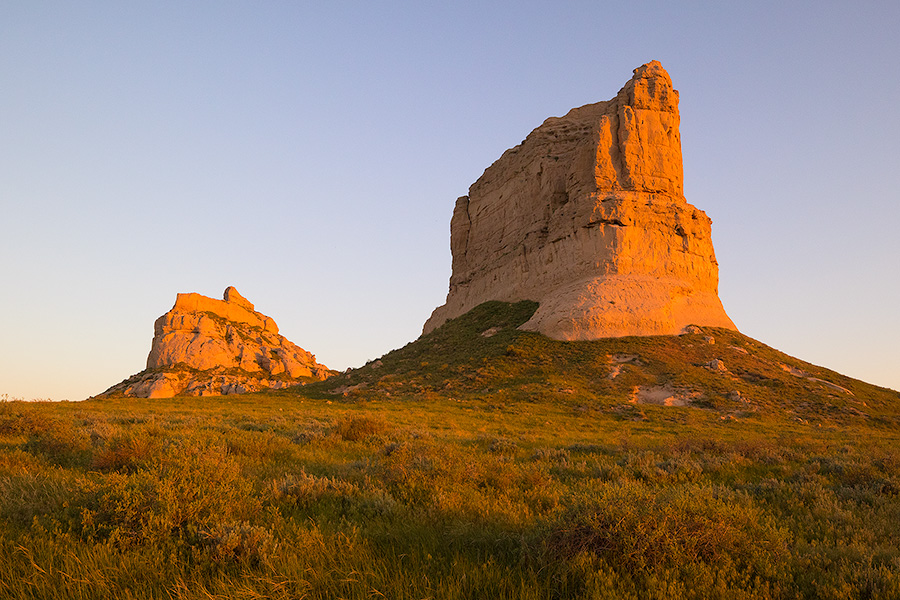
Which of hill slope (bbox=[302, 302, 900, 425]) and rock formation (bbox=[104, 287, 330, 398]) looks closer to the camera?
hill slope (bbox=[302, 302, 900, 425])

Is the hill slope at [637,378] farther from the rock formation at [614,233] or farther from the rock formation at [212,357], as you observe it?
the rock formation at [212,357]

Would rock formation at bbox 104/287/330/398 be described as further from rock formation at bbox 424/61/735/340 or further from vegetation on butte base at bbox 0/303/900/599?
vegetation on butte base at bbox 0/303/900/599

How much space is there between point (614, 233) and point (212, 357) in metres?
64.1

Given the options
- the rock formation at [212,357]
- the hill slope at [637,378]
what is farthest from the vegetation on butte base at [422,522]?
the rock formation at [212,357]

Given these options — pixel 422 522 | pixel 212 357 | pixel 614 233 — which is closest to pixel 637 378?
pixel 614 233

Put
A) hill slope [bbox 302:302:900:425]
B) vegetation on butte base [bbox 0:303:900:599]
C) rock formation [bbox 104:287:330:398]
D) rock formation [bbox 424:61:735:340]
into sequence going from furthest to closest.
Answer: rock formation [bbox 104:287:330:398] → rock formation [bbox 424:61:735:340] → hill slope [bbox 302:302:900:425] → vegetation on butte base [bbox 0:303:900:599]

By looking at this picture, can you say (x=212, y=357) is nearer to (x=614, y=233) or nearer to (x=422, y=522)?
(x=614, y=233)

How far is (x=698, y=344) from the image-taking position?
33969 mm

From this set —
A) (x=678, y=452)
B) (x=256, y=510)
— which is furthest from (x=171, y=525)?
(x=678, y=452)

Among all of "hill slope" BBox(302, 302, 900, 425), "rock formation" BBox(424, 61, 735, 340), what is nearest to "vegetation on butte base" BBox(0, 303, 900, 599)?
"hill slope" BBox(302, 302, 900, 425)

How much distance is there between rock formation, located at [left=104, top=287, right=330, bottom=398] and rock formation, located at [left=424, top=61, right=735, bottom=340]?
3996cm

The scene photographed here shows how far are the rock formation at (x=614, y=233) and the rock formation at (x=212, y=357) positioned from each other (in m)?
40.0

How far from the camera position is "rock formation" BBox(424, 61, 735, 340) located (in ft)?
120

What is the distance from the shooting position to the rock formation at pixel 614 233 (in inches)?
1439
